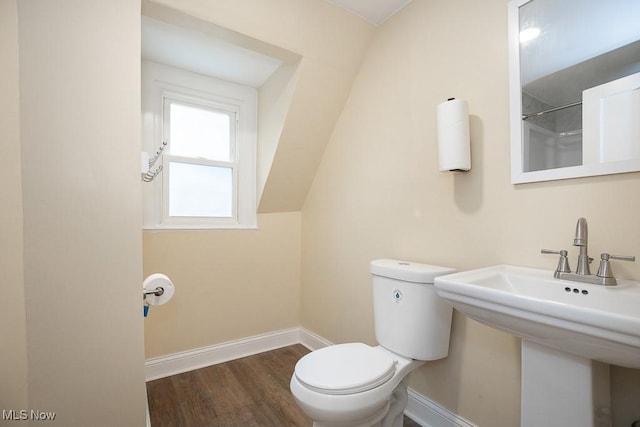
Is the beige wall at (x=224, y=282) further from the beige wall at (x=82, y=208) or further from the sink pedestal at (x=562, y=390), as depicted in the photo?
the sink pedestal at (x=562, y=390)

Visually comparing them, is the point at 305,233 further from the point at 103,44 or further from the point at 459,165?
the point at 103,44

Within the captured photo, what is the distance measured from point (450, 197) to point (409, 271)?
0.42m

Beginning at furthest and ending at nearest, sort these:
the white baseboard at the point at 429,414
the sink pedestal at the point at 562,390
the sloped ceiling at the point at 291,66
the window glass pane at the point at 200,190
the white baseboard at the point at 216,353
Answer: the window glass pane at the point at 200,190 < the white baseboard at the point at 216,353 < the sloped ceiling at the point at 291,66 < the white baseboard at the point at 429,414 < the sink pedestal at the point at 562,390

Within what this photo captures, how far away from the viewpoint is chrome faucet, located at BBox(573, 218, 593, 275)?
98 centimetres

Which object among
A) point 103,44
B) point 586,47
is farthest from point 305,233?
point 586,47

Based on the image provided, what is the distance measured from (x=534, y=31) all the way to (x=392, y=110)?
72 centimetres

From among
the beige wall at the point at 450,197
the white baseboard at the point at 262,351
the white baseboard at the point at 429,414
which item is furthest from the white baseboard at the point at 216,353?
the white baseboard at the point at 429,414

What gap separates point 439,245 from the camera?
1511mm

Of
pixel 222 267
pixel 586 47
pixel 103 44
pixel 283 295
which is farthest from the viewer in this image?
pixel 283 295

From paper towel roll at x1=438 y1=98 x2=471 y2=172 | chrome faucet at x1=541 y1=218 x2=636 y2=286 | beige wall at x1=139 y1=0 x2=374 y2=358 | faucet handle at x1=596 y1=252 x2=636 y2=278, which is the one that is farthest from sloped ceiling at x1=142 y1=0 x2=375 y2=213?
faucet handle at x1=596 y1=252 x2=636 y2=278

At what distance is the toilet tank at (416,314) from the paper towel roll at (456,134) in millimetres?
485

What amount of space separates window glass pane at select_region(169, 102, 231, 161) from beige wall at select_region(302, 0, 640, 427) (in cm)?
93
